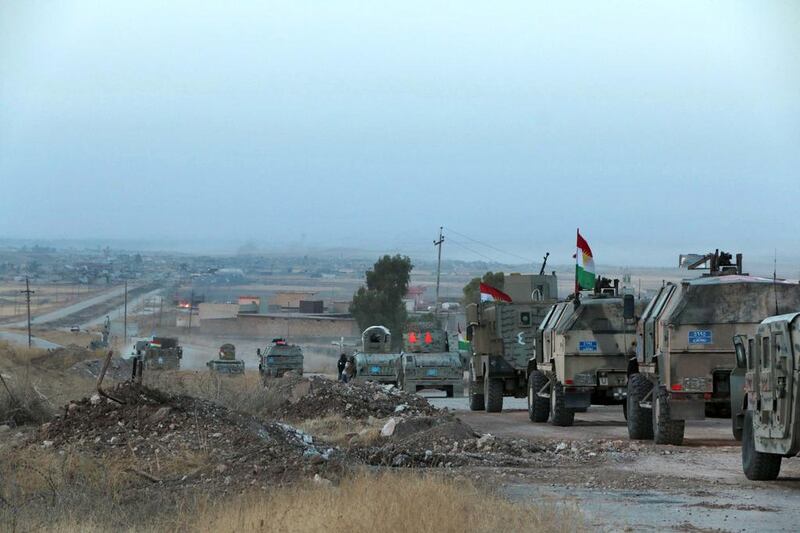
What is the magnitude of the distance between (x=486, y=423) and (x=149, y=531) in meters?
18.8

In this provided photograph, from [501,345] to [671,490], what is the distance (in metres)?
19.5

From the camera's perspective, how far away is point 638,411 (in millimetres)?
23391

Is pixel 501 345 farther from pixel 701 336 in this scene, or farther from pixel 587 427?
pixel 701 336

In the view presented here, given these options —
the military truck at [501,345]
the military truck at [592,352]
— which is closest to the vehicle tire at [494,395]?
the military truck at [501,345]

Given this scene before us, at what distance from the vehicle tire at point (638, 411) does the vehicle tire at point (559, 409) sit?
4.29m

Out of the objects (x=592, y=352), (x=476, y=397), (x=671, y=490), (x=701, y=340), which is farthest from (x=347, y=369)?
(x=671, y=490)

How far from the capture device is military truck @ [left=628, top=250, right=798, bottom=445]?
2153cm

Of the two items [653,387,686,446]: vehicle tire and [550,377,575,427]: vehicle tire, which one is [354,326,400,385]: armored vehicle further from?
[653,387,686,446]: vehicle tire

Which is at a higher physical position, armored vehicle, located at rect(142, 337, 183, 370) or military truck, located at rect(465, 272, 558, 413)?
military truck, located at rect(465, 272, 558, 413)

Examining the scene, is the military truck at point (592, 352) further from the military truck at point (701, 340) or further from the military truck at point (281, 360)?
the military truck at point (281, 360)

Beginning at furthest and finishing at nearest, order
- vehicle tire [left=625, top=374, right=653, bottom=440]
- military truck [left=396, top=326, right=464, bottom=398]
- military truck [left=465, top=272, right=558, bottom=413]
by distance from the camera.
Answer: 1. military truck [left=396, top=326, right=464, bottom=398]
2. military truck [left=465, top=272, right=558, bottom=413]
3. vehicle tire [left=625, top=374, right=653, bottom=440]

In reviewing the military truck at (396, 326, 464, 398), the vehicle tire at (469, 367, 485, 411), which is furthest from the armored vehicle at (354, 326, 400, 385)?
the vehicle tire at (469, 367, 485, 411)

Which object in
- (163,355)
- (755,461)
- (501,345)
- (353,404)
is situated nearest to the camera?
(755,461)

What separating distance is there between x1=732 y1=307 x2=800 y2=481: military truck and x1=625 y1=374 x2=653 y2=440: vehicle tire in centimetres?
563
